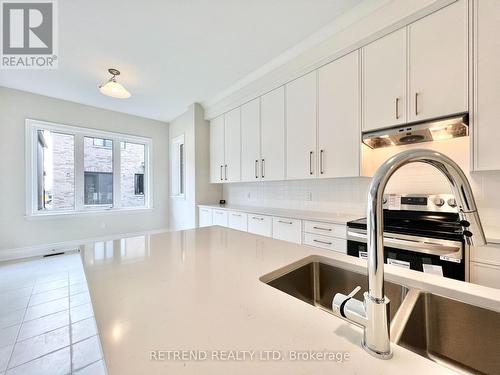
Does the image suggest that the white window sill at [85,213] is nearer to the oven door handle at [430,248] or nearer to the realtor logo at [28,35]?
the realtor logo at [28,35]

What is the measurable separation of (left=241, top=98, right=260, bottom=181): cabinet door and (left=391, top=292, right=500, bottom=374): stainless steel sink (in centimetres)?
260

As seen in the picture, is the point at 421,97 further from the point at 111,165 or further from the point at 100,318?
the point at 111,165

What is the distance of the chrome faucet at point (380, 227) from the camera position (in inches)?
17.8

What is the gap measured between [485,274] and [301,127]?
1993 millimetres

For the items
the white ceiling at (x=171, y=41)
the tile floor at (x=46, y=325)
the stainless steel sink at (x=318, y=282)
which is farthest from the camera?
the white ceiling at (x=171, y=41)

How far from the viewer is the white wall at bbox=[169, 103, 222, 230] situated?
412 centimetres

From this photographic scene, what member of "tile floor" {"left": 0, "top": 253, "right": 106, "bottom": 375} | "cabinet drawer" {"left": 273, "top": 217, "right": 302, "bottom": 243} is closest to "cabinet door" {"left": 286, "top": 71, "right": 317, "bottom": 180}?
"cabinet drawer" {"left": 273, "top": 217, "right": 302, "bottom": 243}

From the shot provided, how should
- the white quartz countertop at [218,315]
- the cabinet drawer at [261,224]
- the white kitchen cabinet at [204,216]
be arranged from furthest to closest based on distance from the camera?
1. the white kitchen cabinet at [204,216]
2. the cabinet drawer at [261,224]
3. the white quartz countertop at [218,315]

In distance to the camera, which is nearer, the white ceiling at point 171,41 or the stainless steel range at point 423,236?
the stainless steel range at point 423,236

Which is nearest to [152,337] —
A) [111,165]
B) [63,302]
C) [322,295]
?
[322,295]

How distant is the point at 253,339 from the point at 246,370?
83 mm

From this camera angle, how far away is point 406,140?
2.07 m

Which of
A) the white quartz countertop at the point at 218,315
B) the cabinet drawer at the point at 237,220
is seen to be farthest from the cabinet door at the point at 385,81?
the cabinet drawer at the point at 237,220

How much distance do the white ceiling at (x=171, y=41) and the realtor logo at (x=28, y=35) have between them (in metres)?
0.10
